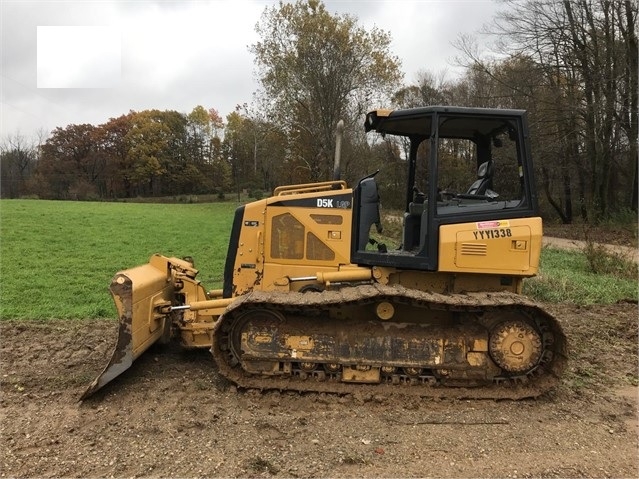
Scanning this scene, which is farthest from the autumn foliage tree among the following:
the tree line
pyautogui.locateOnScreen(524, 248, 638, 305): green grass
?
pyautogui.locateOnScreen(524, 248, 638, 305): green grass

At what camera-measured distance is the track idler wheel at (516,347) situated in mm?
4836

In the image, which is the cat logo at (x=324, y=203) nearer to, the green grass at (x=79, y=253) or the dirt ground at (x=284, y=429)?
the dirt ground at (x=284, y=429)

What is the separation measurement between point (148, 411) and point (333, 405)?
1681 millimetres

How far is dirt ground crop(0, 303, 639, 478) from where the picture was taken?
3.62m

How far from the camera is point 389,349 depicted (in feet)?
16.1

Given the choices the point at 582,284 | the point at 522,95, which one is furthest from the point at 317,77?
the point at 582,284

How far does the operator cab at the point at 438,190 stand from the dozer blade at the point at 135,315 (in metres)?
2.26

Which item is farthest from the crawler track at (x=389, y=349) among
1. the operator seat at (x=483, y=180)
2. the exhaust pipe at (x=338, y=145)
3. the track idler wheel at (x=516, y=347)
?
the exhaust pipe at (x=338, y=145)

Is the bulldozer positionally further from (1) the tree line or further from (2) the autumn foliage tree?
(2) the autumn foliage tree

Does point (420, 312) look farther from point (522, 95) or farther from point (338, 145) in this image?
point (522, 95)

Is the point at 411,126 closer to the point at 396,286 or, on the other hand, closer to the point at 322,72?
the point at 396,286

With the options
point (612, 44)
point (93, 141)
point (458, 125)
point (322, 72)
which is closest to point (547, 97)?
point (612, 44)

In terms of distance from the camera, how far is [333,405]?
465cm

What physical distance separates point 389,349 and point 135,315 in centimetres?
260
